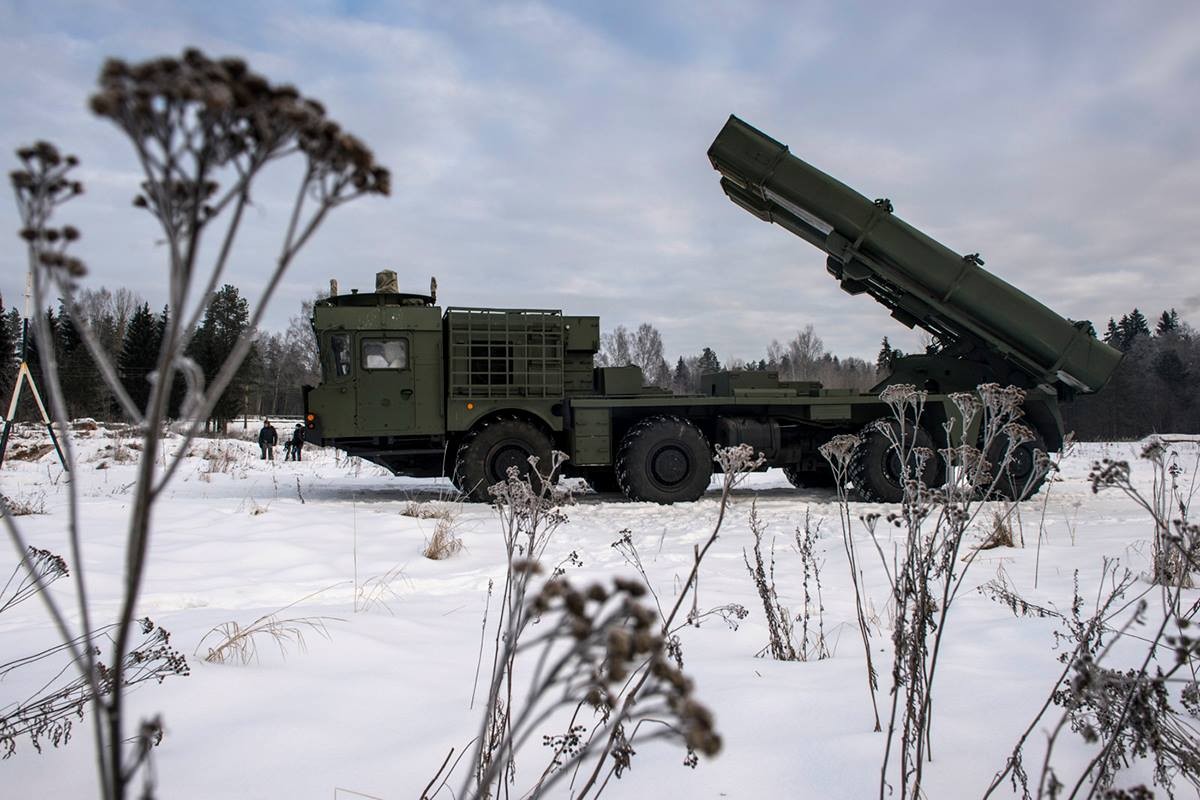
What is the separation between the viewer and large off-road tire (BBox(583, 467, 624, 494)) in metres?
10.2

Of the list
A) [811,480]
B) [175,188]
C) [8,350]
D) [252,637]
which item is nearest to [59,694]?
[252,637]

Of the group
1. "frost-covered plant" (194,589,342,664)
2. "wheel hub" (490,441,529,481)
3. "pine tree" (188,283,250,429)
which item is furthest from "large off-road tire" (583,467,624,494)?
"pine tree" (188,283,250,429)

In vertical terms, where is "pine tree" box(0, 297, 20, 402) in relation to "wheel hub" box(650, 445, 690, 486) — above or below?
above

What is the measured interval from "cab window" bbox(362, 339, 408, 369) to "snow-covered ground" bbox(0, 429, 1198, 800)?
9.36 ft

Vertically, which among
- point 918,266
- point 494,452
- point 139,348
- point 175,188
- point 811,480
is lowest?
point 811,480

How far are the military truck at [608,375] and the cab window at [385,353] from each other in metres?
0.01

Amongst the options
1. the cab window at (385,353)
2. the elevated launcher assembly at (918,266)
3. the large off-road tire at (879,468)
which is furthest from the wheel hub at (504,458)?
the elevated launcher assembly at (918,266)

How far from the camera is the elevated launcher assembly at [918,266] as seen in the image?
28.4ft

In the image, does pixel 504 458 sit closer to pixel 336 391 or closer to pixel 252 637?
pixel 336 391

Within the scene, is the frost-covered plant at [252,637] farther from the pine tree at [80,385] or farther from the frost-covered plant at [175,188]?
the pine tree at [80,385]

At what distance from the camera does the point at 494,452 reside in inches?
339

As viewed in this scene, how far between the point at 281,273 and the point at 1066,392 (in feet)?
35.7

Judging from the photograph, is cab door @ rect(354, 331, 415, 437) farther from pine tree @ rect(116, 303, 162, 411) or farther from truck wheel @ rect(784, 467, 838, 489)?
pine tree @ rect(116, 303, 162, 411)

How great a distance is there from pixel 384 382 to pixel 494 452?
1.47 m
